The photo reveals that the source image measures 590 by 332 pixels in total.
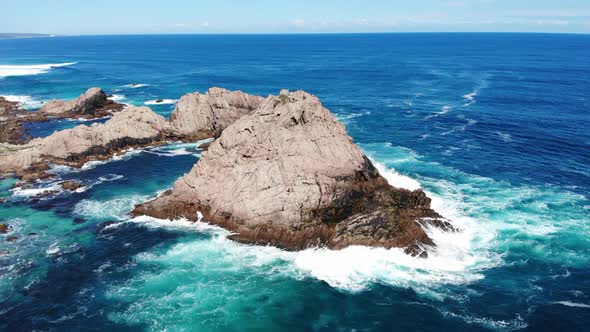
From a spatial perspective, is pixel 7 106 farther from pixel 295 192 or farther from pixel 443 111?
pixel 443 111

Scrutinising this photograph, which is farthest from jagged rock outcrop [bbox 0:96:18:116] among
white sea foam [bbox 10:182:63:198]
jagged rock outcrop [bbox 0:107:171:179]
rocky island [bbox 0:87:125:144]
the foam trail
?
white sea foam [bbox 10:182:63:198]

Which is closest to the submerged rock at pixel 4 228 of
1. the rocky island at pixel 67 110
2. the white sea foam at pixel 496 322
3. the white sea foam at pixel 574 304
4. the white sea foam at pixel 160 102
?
the white sea foam at pixel 496 322

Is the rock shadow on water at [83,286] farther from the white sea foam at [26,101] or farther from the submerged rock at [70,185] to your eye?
the white sea foam at [26,101]

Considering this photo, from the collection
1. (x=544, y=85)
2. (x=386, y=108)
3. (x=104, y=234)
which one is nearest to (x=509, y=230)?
(x=104, y=234)

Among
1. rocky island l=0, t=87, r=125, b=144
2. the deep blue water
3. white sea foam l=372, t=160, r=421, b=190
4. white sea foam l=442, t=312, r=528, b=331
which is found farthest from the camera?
rocky island l=0, t=87, r=125, b=144

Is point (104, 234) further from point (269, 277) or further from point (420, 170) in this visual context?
point (420, 170)

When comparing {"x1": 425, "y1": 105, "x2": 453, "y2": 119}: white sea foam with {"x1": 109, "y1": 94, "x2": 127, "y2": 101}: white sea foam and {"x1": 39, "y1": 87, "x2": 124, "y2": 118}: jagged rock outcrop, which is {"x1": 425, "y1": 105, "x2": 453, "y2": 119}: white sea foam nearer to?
{"x1": 39, "y1": 87, "x2": 124, "y2": 118}: jagged rock outcrop

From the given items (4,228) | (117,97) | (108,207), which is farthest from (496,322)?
(117,97)
